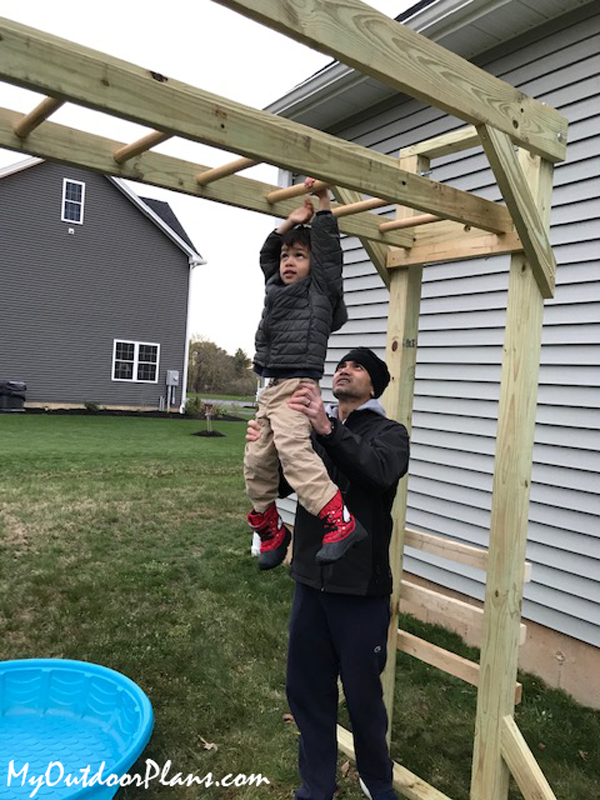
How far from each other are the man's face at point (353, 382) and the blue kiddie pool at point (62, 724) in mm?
1722

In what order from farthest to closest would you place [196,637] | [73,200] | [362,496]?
[73,200] → [196,637] → [362,496]

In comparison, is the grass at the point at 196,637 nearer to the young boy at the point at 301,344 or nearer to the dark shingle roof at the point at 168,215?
the young boy at the point at 301,344

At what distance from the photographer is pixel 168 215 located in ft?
76.0

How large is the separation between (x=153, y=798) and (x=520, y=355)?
2619 millimetres

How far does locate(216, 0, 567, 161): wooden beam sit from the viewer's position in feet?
5.55

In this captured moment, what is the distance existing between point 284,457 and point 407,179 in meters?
1.14

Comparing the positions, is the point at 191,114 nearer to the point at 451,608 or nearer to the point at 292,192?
the point at 292,192

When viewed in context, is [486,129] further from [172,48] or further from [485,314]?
[485,314]

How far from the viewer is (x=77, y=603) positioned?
5.26 m

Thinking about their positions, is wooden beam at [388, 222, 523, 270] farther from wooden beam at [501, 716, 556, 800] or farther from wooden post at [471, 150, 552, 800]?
wooden beam at [501, 716, 556, 800]

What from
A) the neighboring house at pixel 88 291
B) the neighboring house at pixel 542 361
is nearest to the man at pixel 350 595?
the neighboring house at pixel 542 361

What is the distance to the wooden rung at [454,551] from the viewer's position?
2.94 metres

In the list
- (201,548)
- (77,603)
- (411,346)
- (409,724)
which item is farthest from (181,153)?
(201,548)

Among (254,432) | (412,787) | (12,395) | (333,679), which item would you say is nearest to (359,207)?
(254,432)
